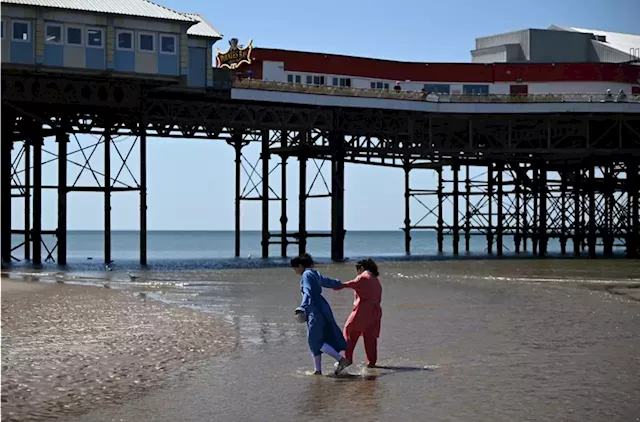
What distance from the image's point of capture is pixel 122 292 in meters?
30.8

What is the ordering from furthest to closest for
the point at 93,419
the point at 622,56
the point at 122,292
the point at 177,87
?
the point at 622,56 < the point at 177,87 < the point at 122,292 < the point at 93,419

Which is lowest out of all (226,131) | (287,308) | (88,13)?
(287,308)

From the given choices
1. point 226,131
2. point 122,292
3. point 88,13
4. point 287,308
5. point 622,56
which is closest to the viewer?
point 287,308

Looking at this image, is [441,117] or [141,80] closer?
[141,80]

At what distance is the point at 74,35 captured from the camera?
43.8 meters

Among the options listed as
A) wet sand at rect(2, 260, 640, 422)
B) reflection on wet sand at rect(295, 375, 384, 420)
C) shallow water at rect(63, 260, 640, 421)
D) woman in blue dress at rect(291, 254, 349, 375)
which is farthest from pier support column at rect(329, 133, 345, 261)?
A: reflection on wet sand at rect(295, 375, 384, 420)

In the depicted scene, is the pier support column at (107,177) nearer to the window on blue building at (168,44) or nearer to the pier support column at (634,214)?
the window on blue building at (168,44)

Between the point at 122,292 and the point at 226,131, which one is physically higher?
the point at 226,131

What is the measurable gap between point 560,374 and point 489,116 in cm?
4286

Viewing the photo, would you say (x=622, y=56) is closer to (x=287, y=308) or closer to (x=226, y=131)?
(x=226, y=131)

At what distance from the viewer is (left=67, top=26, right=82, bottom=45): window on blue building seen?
43625mm

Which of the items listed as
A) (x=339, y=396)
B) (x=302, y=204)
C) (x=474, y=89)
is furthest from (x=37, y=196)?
(x=339, y=396)

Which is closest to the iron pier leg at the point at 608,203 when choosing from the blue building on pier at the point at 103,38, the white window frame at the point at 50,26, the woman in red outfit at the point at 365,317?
the blue building on pier at the point at 103,38

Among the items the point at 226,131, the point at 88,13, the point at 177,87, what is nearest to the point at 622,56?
the point at 226,131
